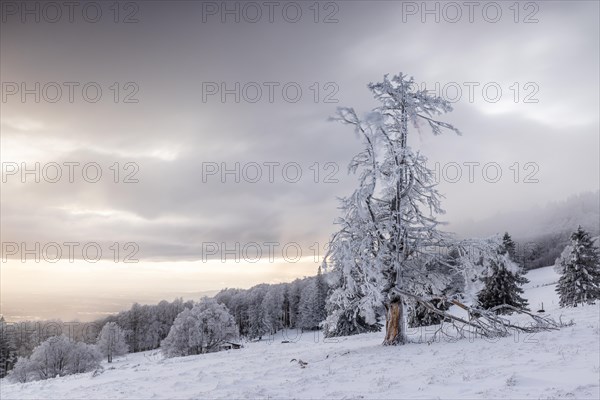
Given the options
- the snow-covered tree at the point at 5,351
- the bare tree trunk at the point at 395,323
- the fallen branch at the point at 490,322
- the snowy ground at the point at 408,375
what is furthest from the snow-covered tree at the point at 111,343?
the fallen branch at the point at 490,322

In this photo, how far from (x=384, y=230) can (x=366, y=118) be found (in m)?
4.84

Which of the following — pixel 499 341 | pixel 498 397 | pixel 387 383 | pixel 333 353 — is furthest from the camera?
pixel 333 353

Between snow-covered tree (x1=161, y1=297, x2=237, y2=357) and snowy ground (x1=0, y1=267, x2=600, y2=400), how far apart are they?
3915 cm

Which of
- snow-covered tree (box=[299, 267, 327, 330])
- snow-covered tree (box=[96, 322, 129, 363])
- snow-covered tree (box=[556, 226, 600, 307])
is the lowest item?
snow-covered tree (box=[96, 322, 129, 363])

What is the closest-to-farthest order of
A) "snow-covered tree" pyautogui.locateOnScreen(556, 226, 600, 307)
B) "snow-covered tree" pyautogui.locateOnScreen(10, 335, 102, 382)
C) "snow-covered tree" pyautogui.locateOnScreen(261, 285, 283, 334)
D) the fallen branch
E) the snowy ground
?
the snowy ground, the fallen branch, "snow-covered tree" pyautogui.locateOnScreen(556, 226, 600, 307), "snow-covered tree" pyautogui.locateOnScreen(10, 335, 102, 382), "snow-covered tree" pyautogui.locateOnScreen(261, 285, 283, 334)

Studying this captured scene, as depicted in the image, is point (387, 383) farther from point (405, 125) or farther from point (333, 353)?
point (405, 125)

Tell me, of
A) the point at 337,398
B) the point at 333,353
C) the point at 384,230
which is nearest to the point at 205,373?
the point at 333,353

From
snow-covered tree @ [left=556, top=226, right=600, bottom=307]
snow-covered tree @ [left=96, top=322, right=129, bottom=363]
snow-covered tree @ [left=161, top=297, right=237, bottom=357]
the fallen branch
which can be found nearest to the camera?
the fallen branch

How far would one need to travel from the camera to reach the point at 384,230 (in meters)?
18.2

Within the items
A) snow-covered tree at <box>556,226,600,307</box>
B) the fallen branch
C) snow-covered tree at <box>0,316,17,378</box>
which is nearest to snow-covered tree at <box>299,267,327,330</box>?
snow-covered tree at <box>556,226,600,307</box>

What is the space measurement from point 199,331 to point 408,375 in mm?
50327

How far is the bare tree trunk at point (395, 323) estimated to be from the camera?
1802 centimetres

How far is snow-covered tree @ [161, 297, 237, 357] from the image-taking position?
56.0m

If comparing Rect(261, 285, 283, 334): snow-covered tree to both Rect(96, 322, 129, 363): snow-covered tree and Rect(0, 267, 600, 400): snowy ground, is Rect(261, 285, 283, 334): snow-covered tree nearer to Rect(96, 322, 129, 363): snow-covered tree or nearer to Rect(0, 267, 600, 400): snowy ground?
Rect(96, 322, 129, 363): snow-covered tree
